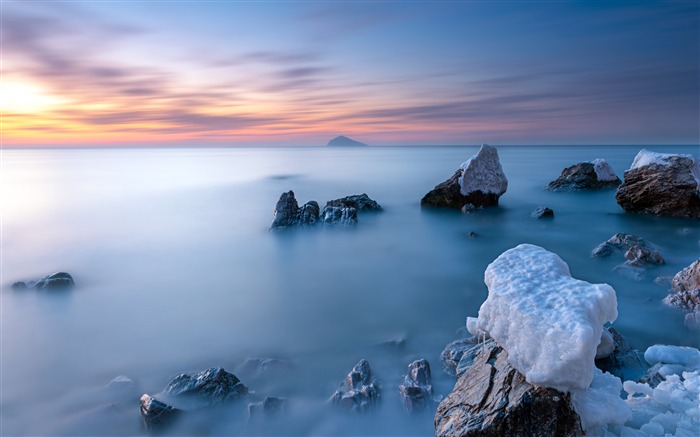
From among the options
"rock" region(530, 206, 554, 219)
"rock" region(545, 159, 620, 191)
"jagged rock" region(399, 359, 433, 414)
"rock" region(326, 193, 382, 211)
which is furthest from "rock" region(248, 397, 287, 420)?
"rock" region(545, 159, 620, 191)

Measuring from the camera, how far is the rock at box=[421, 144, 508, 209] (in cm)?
1750

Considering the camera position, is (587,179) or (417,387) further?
(587,179)

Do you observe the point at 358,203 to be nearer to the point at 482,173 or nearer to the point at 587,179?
the point at 482,173

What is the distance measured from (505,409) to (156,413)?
4257mm

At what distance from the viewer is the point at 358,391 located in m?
5.67

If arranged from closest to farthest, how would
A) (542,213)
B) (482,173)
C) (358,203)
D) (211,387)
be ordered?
(211,387), (542,213), (482,173), (358,203)

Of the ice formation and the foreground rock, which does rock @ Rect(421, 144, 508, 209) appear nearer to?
the ice formation

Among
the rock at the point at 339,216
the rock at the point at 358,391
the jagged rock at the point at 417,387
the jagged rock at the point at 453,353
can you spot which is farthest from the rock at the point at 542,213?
the rock at the point at 358,391

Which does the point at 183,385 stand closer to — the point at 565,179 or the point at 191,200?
the point at 191,200

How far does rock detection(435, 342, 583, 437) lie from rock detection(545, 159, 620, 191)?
21.6 meters

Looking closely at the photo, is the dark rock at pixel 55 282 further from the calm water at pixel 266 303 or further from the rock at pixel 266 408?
the rock at pixel 266 408

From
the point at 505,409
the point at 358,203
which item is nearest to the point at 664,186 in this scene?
the point at 358,203

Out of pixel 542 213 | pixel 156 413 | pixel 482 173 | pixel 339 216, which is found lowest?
pixel 542 213

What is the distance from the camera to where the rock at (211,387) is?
18.9 ft
